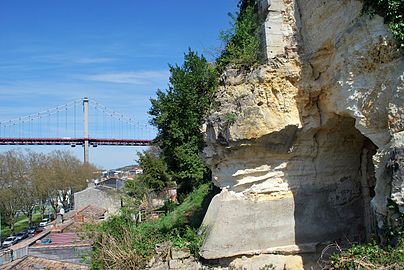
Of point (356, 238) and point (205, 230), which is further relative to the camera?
point (205, 230)

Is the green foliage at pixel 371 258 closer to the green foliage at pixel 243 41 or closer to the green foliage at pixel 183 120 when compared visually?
the green foliage at pixel 243 41

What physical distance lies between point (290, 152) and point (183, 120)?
7863 mm

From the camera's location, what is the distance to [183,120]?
18141mm

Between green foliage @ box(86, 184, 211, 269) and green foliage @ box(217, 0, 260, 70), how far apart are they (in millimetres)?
4794

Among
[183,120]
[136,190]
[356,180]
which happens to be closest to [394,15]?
[356,180]

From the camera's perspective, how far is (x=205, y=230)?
12094 mm

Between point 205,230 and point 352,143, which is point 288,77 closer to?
point 352,143

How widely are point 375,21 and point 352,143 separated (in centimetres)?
394

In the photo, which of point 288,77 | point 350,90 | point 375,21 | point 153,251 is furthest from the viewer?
point 153,251

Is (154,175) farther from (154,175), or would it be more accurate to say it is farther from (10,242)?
(10,242)

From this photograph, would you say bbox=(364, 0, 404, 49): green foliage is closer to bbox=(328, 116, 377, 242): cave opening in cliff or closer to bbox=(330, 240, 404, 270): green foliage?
bbox=(330, 240, 404, 270): green foliage

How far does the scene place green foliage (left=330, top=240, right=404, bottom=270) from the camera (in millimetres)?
6738

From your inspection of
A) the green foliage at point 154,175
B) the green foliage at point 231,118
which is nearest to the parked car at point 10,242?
the green foliage at point 154,175

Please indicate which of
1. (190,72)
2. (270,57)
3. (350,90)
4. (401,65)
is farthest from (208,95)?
(401,65)
